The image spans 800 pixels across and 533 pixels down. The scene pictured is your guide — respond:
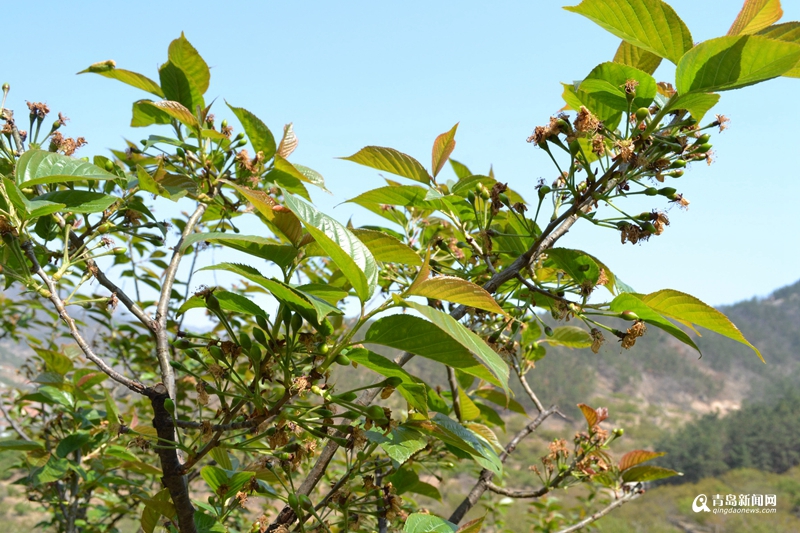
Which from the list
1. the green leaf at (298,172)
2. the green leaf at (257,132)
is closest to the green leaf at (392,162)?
the green leaf at (298,172)

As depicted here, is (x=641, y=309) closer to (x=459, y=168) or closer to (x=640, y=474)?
(x=459, y=168)

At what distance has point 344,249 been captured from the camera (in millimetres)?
879

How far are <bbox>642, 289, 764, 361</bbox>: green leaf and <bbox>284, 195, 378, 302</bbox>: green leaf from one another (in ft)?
1.93

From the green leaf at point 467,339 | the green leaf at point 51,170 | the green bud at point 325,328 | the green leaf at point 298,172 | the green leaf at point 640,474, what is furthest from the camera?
the green leaf at point 640,474

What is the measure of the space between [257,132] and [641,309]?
4.03 ft

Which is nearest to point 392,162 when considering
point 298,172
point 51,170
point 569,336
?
point 298,172

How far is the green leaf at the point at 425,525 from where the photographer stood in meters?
1.17

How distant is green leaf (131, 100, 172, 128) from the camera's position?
176cm

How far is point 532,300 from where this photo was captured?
1.46 metres

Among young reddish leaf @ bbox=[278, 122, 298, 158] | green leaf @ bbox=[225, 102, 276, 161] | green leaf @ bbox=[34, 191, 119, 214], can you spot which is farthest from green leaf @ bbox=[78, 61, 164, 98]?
green leaf @ bbox=[34, 191, 119, 214]

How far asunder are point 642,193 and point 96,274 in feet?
4.50

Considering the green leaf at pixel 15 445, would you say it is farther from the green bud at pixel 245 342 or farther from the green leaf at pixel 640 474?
the green leaf at pixel 640 474

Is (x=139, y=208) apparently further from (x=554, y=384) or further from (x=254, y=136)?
(x=554, y=384)

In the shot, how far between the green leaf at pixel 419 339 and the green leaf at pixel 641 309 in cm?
37
